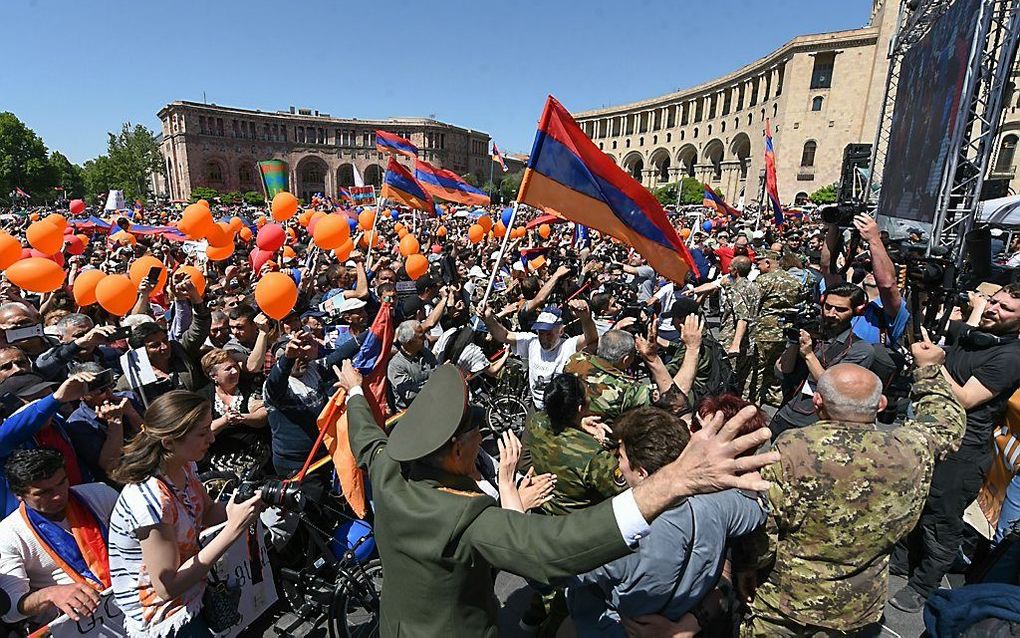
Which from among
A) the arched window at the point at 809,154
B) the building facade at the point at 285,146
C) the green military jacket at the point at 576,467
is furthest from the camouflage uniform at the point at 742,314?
the building facade at the point at 285,146

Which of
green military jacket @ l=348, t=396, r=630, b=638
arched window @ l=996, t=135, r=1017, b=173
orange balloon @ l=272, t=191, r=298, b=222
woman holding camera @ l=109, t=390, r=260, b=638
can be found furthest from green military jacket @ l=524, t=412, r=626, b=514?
arched window @ l=996, t=135, r=1017, b=173

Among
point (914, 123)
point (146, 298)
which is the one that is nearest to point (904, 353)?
point (146, 298)

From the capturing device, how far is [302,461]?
346 centimetres

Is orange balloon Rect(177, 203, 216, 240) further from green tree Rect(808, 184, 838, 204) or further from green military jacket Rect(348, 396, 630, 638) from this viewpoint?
green tree Rect(808, 184, 838, 204)

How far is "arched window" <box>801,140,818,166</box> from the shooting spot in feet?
173

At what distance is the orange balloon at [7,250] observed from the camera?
5156mm

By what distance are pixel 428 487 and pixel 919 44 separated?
14290 millimetres

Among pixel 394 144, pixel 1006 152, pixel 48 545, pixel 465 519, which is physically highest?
pixel 1006 152

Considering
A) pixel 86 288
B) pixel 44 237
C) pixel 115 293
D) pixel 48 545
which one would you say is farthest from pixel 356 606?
pixel 44 237

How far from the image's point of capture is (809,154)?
175 ft

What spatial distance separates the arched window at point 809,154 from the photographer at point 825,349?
59492 millimetres

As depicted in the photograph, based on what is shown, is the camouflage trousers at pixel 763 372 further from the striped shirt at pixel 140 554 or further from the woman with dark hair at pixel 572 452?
the striped shirt at pixel 140 554

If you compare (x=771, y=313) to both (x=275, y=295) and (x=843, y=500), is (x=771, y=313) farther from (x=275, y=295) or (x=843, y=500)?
(x=275, y=295)

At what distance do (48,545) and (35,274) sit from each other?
4014 mm
